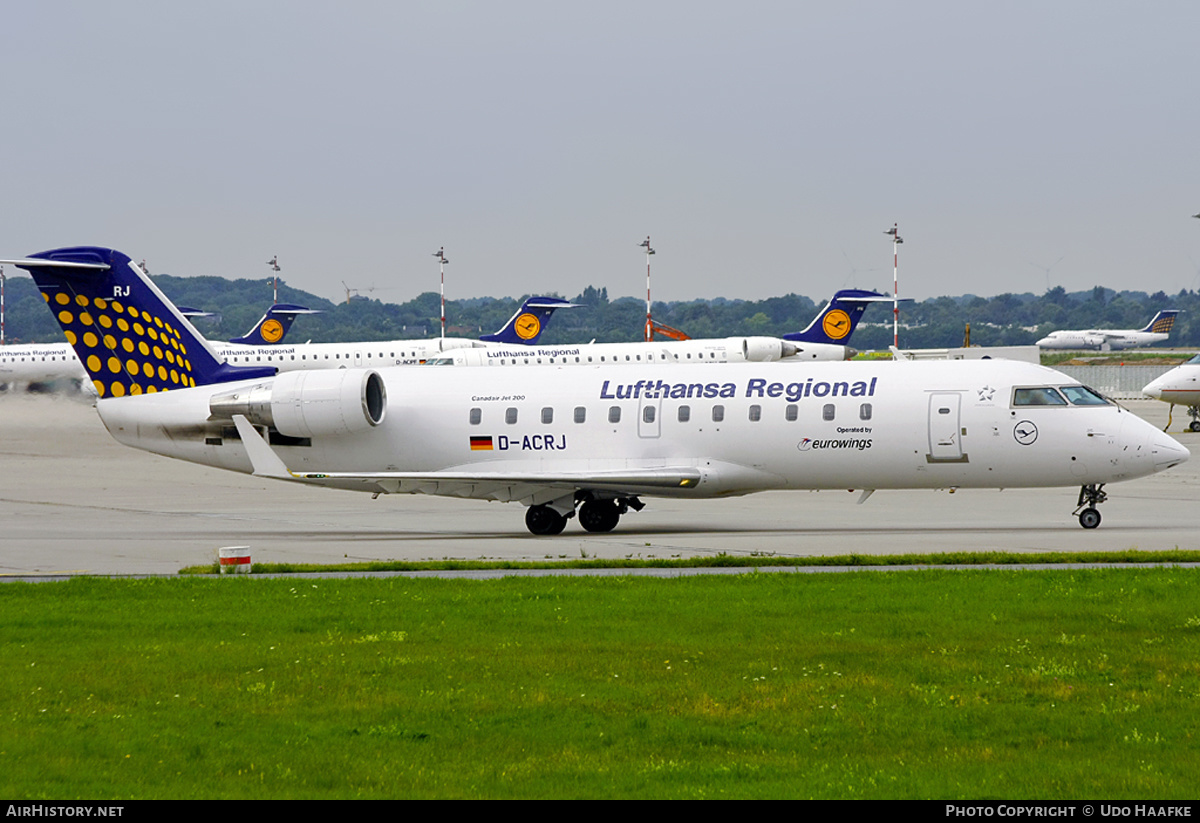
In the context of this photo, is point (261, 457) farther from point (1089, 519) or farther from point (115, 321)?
point (1089, 519)

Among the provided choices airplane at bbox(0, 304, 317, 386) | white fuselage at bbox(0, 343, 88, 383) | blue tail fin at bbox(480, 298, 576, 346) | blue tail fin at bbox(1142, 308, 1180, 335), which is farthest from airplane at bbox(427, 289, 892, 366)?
blue tail fin at bbox(1142, 308, 1180, 335)

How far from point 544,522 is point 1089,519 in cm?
977

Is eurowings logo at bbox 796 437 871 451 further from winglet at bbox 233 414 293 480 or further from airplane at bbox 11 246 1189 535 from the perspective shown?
winglet at bbox 233 414 293 480

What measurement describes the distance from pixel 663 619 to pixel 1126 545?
429 inches

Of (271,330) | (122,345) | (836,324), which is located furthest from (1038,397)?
(271,330)

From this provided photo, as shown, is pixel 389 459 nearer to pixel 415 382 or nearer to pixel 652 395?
pixel 415 382

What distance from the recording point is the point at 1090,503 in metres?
26.3

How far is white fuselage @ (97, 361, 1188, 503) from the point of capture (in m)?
26.0

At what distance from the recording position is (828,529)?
27391 mm

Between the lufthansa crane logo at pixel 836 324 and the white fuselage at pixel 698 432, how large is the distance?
52.1 m

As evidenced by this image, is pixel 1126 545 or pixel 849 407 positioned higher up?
pixel 849 407

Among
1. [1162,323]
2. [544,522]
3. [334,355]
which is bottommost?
[1162,323]

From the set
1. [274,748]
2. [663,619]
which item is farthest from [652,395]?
[274,748]

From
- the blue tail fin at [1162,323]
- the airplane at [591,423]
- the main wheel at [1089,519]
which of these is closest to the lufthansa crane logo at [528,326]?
the airplane at [591,423]
